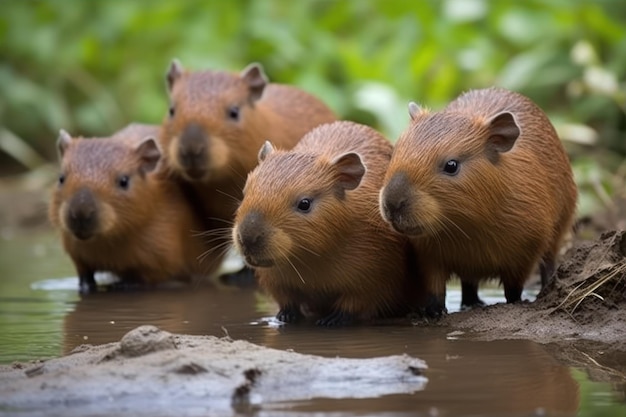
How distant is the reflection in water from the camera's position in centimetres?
513

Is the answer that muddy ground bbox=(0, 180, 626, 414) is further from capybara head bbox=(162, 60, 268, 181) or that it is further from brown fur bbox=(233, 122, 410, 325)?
capybara head bbox=(162, 60, 268, 181)

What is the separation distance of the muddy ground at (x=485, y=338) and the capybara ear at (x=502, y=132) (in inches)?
31.1

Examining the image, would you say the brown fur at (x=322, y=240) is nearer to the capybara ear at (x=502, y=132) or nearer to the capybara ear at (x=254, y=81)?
the capybara ear at (x=502, y=132)

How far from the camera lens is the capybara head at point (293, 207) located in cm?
699

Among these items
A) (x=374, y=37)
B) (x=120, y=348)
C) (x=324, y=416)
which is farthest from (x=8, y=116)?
(x=324, y=416)

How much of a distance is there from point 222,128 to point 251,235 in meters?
2.86

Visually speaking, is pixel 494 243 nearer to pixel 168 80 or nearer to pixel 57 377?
pixel 57 377

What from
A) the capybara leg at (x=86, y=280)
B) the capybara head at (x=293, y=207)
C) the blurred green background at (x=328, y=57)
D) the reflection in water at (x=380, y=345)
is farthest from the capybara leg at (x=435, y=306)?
the blurred green background at (x=328, y=57)

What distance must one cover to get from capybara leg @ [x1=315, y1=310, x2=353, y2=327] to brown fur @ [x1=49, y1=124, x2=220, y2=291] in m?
2.47

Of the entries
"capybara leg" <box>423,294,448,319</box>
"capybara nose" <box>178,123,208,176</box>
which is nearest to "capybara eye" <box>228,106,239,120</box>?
Result: "capybara nose" <box>178,123,208,176</box>

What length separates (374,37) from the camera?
582 inches

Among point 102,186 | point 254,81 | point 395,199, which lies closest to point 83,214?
point 102,186

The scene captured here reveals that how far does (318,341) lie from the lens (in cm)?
673

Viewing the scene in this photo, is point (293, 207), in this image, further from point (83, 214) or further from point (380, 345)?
point (83, 214)
